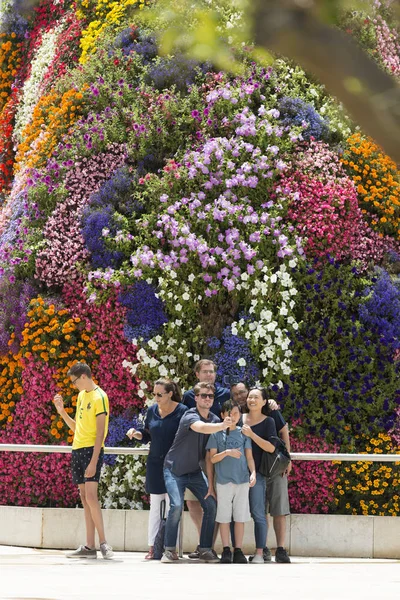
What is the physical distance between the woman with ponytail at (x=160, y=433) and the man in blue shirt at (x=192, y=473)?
0.25 m

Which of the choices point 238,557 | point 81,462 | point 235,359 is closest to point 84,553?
point 81,462

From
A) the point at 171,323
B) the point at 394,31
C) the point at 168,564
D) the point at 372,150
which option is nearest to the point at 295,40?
the point at 168,564

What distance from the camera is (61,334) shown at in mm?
12453

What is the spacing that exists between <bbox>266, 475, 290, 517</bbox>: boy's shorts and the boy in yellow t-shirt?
4.98 ft

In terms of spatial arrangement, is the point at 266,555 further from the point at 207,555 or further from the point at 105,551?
the point at 105,551

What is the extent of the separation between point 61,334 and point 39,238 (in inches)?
58.3

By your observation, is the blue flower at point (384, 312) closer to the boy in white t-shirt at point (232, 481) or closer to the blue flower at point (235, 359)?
the blue flower at point (235, 359)

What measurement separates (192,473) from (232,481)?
1.17ft

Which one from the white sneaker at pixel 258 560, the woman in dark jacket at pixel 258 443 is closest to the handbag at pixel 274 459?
the woman in dark jacket at pixel 258 443

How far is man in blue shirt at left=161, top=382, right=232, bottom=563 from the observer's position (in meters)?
8.92

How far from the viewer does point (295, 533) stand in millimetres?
10727

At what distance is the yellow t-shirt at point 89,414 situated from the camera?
9.09 m

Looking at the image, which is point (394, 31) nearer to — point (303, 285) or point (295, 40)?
point (303, 285)

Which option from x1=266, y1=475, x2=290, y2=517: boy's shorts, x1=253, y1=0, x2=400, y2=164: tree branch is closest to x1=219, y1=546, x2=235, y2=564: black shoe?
x1=266, y1=475, x2=290, y2=517: boy's shorts
